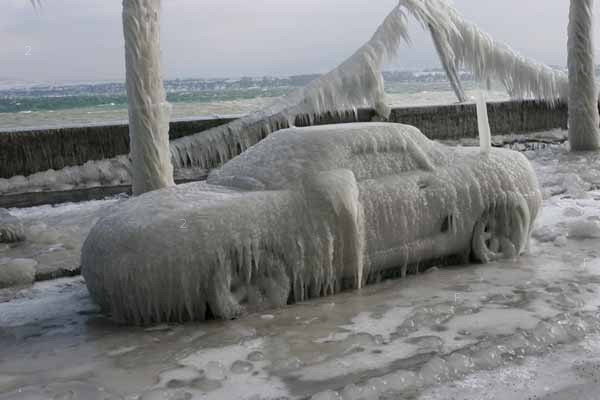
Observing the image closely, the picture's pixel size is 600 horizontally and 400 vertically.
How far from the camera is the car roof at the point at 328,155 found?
5.20 metres

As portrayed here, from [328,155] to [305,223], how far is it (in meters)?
0.63

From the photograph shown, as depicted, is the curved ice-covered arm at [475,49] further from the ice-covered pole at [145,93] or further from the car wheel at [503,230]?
the car wheel at [503,230]

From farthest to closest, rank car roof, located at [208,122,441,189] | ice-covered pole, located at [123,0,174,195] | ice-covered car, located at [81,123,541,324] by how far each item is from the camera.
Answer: ice-covered pole, located at [123,0,174,195]
car roof, located at [208,122,441,189]
ice-covered car, located at [81,123,541,324]

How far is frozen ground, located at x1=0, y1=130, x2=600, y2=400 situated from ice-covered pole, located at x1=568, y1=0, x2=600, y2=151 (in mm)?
7377

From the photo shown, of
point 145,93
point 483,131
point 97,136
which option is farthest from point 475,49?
point 97,136

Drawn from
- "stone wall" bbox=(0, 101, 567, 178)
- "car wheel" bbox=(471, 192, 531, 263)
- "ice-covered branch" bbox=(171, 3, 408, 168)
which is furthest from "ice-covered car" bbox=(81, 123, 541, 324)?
"stone wall" bbox=(0, 101, 567, 178)

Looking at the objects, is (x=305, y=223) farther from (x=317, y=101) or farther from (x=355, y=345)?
(x=317, y=101)

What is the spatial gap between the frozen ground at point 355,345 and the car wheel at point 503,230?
0.14 metres

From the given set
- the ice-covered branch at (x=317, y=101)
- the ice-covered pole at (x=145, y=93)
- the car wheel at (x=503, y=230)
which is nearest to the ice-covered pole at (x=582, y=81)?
the ice-covered branch at (x=317, y=101)

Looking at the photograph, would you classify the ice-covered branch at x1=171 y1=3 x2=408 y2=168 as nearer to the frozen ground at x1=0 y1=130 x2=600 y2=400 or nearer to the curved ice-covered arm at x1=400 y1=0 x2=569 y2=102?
the curved ice-covered arm at x1=400 y1=0 x2=569 y2=102

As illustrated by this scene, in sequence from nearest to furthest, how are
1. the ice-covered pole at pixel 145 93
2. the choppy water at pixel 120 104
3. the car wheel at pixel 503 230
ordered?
the car wheel at pixel 503 230 → the ice-covered pole at pixel 145 93 → the choppy water at pixel 120 104

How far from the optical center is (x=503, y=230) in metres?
6.05

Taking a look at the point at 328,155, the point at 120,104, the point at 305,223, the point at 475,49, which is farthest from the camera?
the point at 120,104

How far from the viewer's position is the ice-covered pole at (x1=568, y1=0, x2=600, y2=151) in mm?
12180
